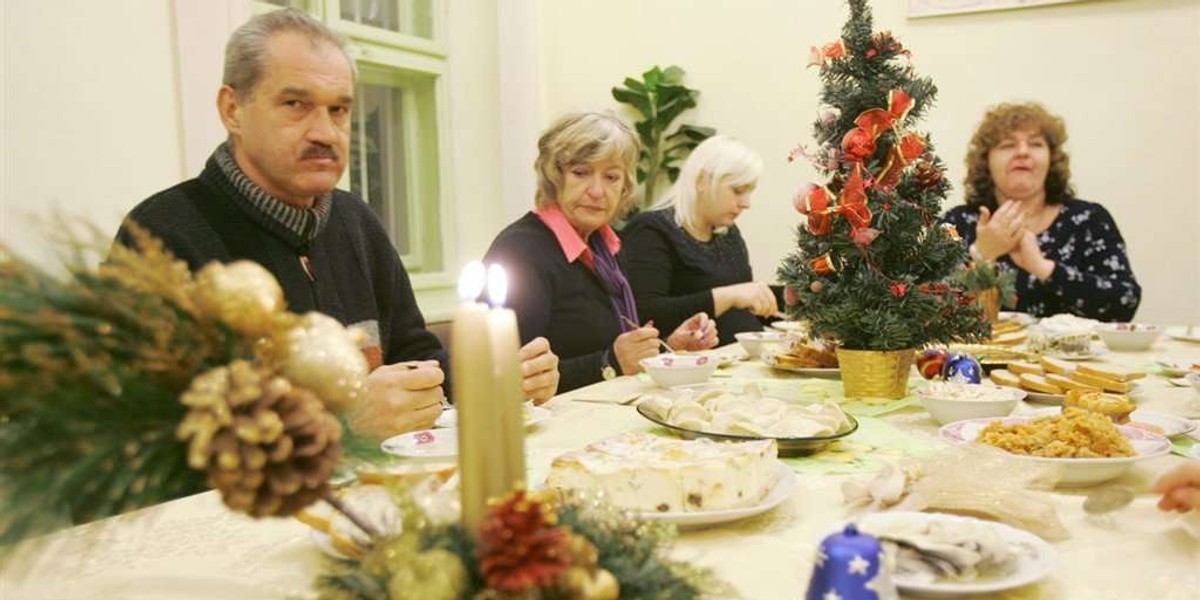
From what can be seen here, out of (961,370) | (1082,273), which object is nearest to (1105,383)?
(961,370)

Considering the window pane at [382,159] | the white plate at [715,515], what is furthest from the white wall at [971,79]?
the white plate at [715,515]

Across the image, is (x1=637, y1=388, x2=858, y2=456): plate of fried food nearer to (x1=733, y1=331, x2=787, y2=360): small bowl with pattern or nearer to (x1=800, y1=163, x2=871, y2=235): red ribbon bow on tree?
(x1=800, y1=163, x2=871, y2=235): red ribbon bow on tree

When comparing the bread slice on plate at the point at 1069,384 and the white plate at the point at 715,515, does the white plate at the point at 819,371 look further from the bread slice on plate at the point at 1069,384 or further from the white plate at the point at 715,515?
the white plate at the point at 715,515

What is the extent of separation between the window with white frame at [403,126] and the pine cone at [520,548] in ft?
11.1

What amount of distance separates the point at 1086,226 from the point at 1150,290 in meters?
0.73

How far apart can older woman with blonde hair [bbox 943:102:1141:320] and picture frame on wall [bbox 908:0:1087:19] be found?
0.61m

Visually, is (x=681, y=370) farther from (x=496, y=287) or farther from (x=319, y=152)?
(x=496, y=287)

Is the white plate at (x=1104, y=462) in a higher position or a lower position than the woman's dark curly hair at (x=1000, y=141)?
lower

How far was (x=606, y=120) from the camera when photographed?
251cm

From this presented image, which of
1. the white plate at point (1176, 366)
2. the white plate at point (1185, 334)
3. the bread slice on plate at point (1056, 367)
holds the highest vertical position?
the bread slice on plate at point (1056, 367)

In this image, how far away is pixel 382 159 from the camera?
395 cm

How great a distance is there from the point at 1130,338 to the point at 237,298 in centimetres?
232

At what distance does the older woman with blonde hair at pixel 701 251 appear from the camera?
10.0ft

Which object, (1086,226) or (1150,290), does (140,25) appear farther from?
(1150,290)
